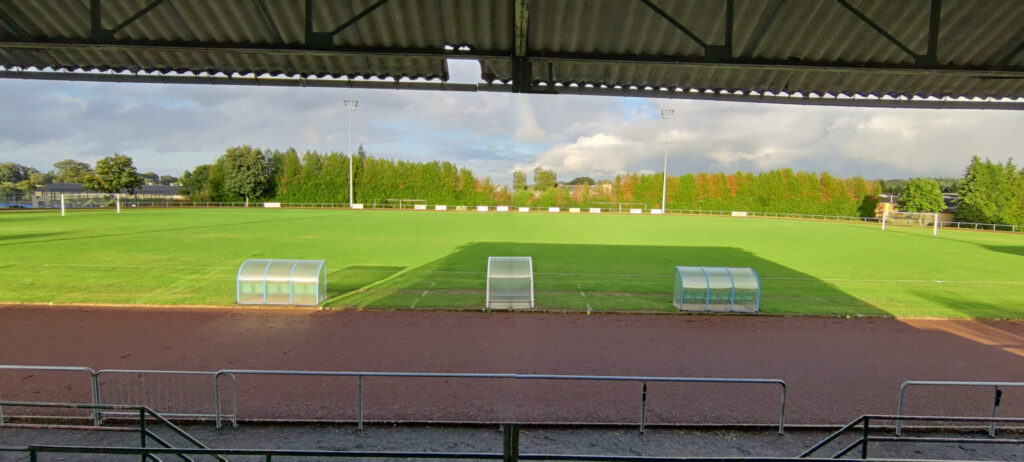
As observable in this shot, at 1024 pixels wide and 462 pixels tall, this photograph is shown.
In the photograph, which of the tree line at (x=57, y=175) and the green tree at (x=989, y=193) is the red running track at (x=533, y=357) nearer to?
the green tree at (x=989, y=193)

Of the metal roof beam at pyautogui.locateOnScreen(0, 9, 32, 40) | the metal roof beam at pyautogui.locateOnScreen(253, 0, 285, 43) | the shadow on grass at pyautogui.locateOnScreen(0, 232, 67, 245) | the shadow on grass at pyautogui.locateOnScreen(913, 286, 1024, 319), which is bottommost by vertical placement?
the shadow on grass at pyautogui.locateOnScreen(0, 232, 67, 245)

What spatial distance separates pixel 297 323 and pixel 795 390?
1055 centimetres

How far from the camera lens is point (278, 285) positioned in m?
12.9

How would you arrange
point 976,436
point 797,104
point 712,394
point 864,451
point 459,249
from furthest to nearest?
point 459,249 < point 712,394 < point 797,104 < point 976,436 < point 864,451

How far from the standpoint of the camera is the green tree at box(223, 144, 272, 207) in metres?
81.0

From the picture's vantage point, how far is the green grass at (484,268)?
45.2 ft

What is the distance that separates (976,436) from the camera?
6.39 meters

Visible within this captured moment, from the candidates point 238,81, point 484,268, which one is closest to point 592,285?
point 484,268

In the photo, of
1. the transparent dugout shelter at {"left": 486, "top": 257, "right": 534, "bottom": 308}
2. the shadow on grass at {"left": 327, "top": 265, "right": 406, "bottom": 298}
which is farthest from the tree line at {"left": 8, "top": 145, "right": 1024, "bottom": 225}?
the transparent dugout shelter at {"left": 486, "top": 257, "right": 534, "bottom": 308}

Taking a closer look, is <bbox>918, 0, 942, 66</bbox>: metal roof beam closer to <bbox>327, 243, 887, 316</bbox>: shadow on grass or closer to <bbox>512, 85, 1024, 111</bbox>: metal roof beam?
<bbox>512, 85, 1024, 111</bbox>: metal roof beam

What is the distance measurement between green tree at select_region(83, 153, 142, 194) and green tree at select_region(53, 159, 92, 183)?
7.91 ft

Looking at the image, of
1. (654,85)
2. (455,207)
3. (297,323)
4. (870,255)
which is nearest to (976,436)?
(654,85)

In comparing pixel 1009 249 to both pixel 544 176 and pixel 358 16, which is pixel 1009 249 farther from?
pixel 544 176

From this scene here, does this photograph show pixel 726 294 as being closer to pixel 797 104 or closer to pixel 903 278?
pixel 797 104
